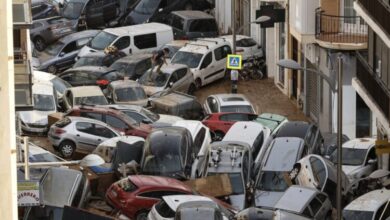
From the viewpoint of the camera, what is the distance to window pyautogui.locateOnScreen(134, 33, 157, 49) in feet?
156

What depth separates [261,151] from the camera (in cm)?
2948

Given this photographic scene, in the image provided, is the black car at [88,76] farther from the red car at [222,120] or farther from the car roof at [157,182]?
the car roof at [157,182]

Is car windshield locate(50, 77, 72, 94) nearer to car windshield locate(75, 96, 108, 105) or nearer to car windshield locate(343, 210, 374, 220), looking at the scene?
car windshield locate(75, 96, 108, 105)

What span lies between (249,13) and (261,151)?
864 inches

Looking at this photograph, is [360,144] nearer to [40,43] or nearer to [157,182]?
[157,182]

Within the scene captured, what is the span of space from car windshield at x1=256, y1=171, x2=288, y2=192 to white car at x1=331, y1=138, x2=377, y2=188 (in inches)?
120

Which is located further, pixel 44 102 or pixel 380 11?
pixel 44 102

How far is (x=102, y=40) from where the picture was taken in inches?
1855

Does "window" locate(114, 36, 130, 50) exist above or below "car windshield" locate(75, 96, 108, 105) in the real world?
above

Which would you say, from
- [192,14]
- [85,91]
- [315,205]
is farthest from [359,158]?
[192,14]

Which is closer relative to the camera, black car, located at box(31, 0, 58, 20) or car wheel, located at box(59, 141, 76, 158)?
car wheel, located at box(59, 141, 76, 158)

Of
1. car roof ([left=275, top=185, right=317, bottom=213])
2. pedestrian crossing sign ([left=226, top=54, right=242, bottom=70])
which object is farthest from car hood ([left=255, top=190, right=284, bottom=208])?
pedestrian crossing sign ([left=226, top=54, right=242, bottom=70])

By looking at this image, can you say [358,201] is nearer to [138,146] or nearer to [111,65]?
[138,146]

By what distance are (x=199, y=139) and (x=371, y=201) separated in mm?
6941
